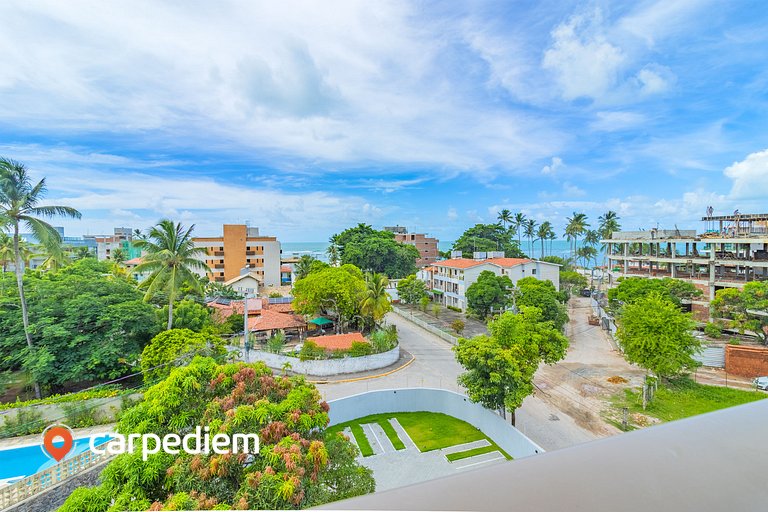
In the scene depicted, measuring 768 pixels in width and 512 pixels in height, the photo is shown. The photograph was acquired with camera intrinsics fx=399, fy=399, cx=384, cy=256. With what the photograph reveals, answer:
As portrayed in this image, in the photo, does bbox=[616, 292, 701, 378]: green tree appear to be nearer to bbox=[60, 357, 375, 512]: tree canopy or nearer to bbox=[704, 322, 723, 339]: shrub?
bbox=[704, 322, 723, 339]: shrub

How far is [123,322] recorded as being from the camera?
11742 millimetres

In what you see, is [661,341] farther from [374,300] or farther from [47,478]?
[47,478]

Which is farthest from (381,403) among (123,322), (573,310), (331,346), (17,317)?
(573,310)

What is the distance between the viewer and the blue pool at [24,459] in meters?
7.49

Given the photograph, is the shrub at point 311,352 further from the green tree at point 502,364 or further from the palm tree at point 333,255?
the palm tree at point 333,255

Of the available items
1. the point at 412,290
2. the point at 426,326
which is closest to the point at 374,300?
the point at 426,326

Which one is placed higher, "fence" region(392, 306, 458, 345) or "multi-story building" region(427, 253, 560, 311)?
"multi-story building" region(427, 253, 560, 311)

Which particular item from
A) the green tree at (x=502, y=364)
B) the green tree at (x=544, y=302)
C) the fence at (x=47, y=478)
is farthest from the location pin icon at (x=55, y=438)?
the green tree at (x=544, y=302)

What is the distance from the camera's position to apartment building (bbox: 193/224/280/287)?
31.9 meters

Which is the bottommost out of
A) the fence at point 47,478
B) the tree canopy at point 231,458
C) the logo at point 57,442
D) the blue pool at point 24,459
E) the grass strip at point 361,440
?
the grass strip at point 361,440

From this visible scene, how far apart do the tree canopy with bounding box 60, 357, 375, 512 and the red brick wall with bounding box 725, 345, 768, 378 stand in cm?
1424

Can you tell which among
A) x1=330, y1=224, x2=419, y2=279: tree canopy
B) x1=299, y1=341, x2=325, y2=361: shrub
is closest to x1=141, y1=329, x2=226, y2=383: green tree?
x1=299, y1=341, x2=325, y2=361: shrub

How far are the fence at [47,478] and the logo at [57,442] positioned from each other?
0.52 ft

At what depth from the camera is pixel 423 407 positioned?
1102cm
